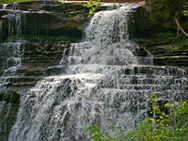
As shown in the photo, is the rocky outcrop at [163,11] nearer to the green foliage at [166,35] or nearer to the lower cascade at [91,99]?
the green foliage at [166,35]

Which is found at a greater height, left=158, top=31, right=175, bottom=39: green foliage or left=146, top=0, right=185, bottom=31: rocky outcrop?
left=146, top=0, right=185, bottom=31: rocky outcrop

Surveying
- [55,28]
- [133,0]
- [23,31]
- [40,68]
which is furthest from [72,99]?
[133,0]

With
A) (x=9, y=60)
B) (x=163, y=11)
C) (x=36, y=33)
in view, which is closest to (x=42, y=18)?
(x=36, y=33)

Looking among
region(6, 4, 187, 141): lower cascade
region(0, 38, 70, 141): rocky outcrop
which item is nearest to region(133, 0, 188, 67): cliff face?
region(6, 4, 187, 141): lower cascade

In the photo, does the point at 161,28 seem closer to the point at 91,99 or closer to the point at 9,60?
the point at 91,99

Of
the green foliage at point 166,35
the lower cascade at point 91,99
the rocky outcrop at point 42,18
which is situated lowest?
the lower cascade at point 91,99

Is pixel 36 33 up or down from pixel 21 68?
up

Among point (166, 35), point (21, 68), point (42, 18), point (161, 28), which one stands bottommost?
point (21, 68)

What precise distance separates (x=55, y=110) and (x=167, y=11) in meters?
8.83

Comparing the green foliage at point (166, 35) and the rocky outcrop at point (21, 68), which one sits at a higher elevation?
the green foliage at point (166, 35)

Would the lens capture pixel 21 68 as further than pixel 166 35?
No

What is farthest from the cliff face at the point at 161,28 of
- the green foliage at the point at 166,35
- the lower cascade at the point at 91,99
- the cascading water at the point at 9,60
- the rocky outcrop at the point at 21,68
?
the cascading water at the point at 9,60

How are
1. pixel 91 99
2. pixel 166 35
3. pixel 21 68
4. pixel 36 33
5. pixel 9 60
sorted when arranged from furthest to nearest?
pixel 36 33
pixel 166 35
pixel 9 60
pixel 21 68
pixel 91 99

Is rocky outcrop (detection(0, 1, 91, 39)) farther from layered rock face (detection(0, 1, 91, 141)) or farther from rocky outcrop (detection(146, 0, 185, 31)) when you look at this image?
rocky outcrop (detection(146, 0, 185, 31))
